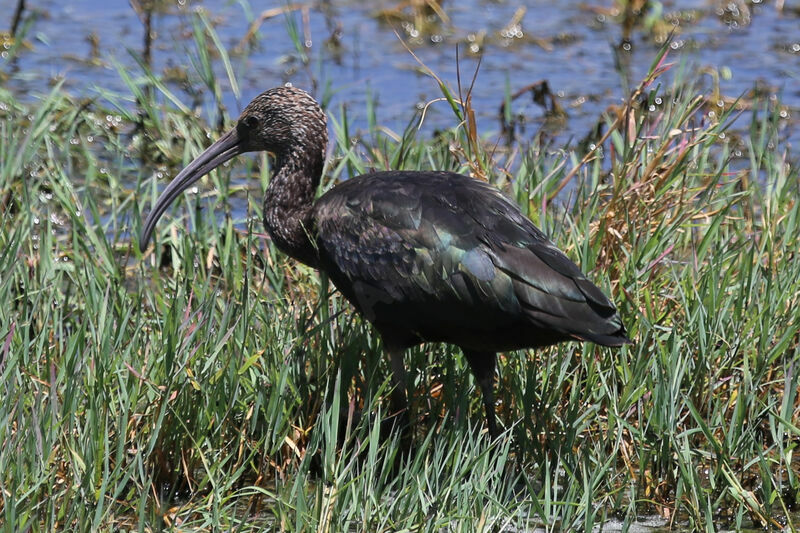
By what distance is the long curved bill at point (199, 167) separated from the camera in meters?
4.43

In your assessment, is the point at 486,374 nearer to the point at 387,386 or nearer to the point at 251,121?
the point at 387,386

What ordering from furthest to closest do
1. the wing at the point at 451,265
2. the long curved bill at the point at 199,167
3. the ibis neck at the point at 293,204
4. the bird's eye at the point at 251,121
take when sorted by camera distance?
the long curved bill at the point at 199,167 < the bird's eye at the point at 251,121 < the ibis neck at the point at 293,204 < the wing at the point at 451,265

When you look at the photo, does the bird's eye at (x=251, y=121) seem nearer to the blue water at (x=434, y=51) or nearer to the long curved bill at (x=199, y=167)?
the long curved bill at (x=199, y=167)

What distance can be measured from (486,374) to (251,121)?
1157 mm

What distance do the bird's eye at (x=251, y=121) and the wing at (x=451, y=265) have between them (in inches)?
20.7

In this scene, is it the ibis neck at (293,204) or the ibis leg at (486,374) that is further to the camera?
the ibis neck at (293,204)

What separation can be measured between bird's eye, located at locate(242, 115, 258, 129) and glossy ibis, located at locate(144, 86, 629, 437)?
A: 36 cm

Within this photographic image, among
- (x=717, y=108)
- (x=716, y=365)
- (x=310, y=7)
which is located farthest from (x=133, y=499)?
(x=310, y=7)

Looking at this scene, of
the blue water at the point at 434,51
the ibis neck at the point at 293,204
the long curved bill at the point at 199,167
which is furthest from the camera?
the blue water at the point at 434,51

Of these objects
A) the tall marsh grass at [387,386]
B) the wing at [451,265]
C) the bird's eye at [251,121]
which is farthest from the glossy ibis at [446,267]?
the bird's eye at [251,121]

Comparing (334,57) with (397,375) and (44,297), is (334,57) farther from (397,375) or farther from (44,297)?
→ (397,375)

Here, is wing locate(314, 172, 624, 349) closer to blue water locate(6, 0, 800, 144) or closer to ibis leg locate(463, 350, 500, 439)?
ibis leg locate(463, 350, 500, 439)

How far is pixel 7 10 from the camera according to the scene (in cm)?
852

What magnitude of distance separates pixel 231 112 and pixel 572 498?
158 inches
